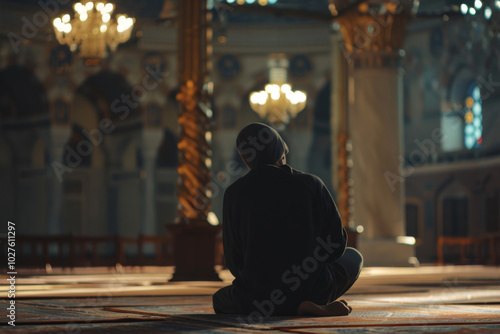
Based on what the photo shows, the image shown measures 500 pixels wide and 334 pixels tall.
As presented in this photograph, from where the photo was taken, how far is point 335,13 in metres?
13.8

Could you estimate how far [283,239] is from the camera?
398cm

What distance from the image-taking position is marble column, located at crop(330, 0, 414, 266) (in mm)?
13406

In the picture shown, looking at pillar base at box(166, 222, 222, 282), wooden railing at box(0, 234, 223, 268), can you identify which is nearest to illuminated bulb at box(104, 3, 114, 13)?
wooden railing at box(0, 234, 223, 268)

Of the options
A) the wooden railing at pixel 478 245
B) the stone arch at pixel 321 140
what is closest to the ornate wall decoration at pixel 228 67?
the stone arch at pixel 321 140

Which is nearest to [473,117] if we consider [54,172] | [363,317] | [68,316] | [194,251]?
[54,172]

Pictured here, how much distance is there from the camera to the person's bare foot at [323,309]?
4.00m

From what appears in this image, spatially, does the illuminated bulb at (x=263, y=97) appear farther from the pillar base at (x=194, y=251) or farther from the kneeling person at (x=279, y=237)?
the kneeling person at (x=279, y=237)

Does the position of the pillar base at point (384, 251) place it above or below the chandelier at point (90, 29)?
below

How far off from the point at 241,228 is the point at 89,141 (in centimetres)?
2046

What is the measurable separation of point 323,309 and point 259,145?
80 cm

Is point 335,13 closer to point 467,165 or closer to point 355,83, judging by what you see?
point 355,83

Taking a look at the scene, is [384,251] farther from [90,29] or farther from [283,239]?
[283,239]

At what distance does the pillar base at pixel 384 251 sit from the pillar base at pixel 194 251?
4.71 m

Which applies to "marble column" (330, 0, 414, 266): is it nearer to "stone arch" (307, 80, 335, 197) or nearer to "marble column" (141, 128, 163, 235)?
"marble column" (141, 128, 163, 235)
